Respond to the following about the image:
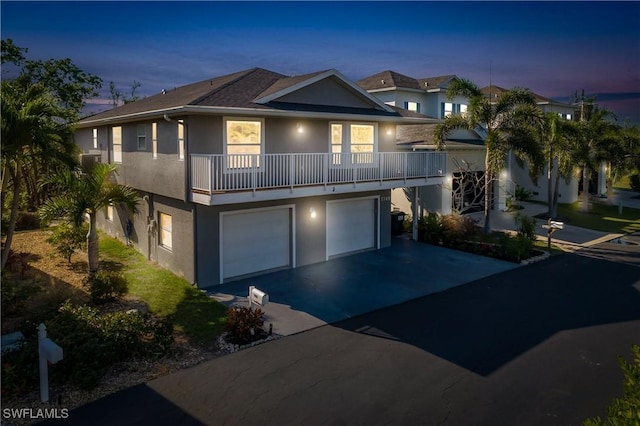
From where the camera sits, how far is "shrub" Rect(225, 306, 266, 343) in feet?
30.2

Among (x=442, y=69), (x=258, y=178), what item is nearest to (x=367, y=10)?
(x=258, y=178)

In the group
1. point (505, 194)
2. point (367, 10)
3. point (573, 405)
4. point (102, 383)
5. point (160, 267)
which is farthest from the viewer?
point (505, 194)

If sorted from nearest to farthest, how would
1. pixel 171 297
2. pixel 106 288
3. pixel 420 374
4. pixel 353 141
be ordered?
pixel 420 374 → pixel 106 288 → pixel 171 297 → pixel 353 141

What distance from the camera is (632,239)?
2030 centimetres

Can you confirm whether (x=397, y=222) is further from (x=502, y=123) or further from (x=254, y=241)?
(x=254, y=241)

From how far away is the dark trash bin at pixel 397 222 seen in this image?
19703 millimetres

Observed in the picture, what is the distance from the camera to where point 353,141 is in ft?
54.3

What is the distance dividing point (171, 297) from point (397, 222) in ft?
36.3

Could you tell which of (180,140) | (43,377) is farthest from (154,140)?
(43,377)

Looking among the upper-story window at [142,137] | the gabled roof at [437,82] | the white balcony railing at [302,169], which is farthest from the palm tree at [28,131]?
the gabled roof at [437,82]

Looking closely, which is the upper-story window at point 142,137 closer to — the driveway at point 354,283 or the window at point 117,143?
the window at point 117,143

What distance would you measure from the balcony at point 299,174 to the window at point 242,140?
0.06 meters

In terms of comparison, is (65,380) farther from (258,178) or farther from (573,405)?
(573,405)

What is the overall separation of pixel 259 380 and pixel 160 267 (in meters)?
8.16
